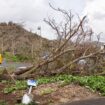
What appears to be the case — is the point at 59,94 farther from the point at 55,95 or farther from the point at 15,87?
the point at 15,87

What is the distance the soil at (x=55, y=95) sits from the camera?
11.8 metres

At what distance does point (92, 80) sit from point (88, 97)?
1.37 metres

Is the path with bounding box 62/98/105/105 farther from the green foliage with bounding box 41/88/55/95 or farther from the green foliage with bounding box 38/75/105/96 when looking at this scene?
the green foliage with bounding box 41/88/55/95

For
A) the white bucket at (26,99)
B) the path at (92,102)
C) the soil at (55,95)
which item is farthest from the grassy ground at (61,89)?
the white bucket at (26,99)

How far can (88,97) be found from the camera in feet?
40.7

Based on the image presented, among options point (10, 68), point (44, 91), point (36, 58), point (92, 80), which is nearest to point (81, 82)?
point (92, 80)

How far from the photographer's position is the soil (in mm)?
11758

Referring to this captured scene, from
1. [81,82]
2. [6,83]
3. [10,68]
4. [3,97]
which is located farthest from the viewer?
[10,68]

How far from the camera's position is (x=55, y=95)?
40.1 ft

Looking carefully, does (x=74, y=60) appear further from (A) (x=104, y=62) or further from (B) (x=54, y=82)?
(B) (x=54, y=82)

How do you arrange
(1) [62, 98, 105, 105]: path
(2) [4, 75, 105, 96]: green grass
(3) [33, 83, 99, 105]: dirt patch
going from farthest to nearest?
(2) [4, 75, 105, 96]: green grass → (3) [33, 83, 99, 105]: dirt patch → (1) [62, 98, 105, 105]: path

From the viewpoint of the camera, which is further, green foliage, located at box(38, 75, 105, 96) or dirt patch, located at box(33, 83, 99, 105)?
A: green foliage, located at box(38, 75, 105, 96)

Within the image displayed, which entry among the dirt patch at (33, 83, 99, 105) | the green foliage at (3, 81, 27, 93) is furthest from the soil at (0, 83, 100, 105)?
the green foliage at (3, 81, 27, 93)

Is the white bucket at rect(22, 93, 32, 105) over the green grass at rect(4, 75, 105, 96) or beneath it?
beneath
